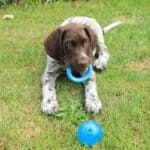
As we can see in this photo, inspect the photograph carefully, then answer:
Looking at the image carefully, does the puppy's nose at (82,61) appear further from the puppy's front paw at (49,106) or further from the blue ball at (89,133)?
the blue ball at (89,133)

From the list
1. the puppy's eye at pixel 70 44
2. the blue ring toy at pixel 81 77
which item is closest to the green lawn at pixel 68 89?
the blue ring toy at pixel 81 77

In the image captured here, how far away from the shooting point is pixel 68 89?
5.50 metres

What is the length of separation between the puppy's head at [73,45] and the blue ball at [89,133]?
2.85 ft

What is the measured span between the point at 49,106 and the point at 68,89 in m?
0.52

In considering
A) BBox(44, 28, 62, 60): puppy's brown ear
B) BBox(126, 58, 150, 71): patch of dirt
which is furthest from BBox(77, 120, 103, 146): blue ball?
BBox(126, 58, 150, 71): patch of dirt

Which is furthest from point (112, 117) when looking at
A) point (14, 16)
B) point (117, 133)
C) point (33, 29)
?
point (14, 16)

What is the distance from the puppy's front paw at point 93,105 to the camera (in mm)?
4980

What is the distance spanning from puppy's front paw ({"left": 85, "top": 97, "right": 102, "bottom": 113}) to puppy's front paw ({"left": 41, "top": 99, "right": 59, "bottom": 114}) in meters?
0.30

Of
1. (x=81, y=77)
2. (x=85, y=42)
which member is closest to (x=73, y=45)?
(x=85, y=42)

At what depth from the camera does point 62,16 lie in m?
7.76

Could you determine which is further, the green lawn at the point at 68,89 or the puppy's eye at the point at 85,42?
the puppy's eye at the point at 85,42

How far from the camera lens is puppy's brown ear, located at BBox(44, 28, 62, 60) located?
532cm

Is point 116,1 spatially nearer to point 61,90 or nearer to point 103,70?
point 103,70

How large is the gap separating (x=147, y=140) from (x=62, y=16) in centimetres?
357
